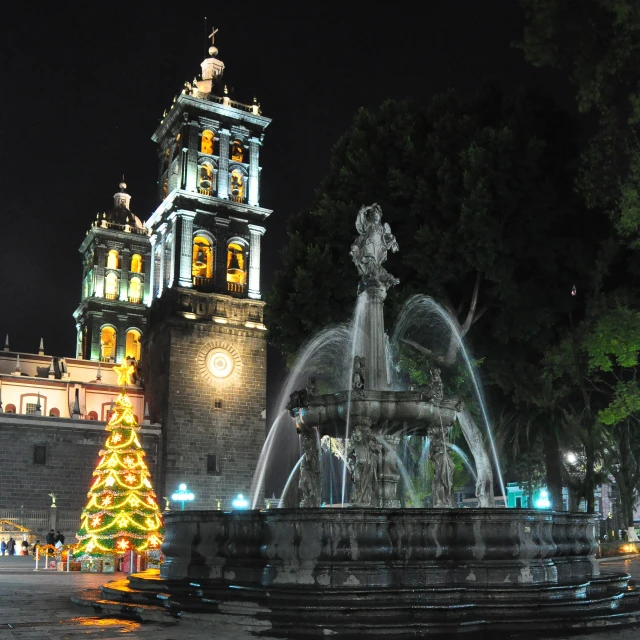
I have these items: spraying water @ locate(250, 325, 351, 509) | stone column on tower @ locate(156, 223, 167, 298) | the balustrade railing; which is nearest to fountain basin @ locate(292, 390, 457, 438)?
spraying water @ locate(250, 325, 351, 509)

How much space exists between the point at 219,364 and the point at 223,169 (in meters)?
10.0

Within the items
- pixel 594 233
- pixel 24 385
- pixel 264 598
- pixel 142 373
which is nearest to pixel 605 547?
pixel 594 233

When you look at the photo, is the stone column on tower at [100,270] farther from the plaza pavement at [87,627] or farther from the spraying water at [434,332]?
the plaza pavement at [87,627]

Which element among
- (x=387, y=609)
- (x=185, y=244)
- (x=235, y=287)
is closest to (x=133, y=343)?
(x=235, y=287)

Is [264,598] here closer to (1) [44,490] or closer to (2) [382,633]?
(2) [382,633]

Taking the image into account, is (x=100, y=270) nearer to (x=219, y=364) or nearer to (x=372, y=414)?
(x=219, y=364)

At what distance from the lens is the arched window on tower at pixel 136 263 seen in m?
52.2

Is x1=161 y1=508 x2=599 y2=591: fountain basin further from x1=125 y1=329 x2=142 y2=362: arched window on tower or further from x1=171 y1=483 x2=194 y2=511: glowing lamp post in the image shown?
x1=125 y1=329 x2=142 y2=362: arched window on tower

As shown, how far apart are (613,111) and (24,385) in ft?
117

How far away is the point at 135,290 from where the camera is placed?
5203 centimetres

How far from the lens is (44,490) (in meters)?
36.7

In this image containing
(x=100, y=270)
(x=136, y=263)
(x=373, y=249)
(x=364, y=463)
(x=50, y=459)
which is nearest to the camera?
(x=364, y=463)

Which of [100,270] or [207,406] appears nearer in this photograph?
[207,406]

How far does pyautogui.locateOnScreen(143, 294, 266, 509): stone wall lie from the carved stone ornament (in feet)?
0.16
